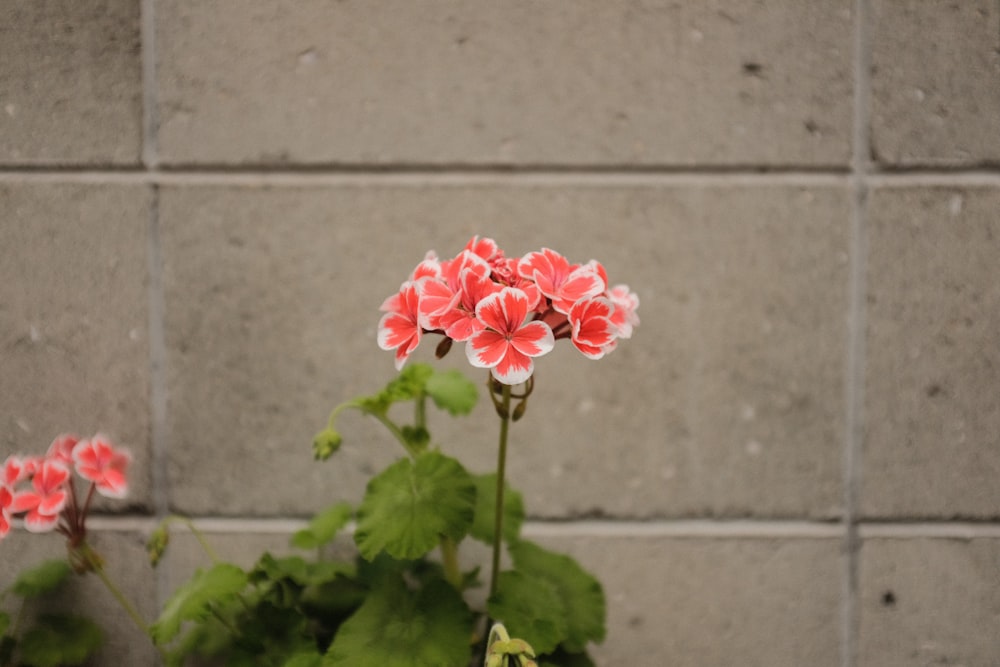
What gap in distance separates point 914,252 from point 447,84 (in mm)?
972

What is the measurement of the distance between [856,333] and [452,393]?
2.69ft

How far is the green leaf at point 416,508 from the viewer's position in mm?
857

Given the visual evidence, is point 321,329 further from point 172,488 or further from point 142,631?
point 142,631

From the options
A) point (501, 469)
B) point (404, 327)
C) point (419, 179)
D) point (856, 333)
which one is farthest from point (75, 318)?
point (856, 333)

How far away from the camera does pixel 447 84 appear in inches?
49.8

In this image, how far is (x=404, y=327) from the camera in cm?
82

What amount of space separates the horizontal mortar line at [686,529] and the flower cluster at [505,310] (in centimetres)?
61

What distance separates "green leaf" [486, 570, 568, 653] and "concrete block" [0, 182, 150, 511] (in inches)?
30.8

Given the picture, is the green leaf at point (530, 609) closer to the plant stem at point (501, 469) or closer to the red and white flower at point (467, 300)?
the plant stem at point (501, 469)

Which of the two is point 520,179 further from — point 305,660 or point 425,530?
point 305,660

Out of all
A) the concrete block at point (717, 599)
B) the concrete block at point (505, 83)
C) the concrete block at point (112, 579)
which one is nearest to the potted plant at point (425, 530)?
the concrete block at point (112, 579)

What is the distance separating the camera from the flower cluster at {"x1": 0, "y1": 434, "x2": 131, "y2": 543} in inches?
40.1

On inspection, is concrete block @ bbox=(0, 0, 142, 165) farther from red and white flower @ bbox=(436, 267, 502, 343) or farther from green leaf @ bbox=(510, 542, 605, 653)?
green leaf @ bbox=(510, 542, 605, 653)

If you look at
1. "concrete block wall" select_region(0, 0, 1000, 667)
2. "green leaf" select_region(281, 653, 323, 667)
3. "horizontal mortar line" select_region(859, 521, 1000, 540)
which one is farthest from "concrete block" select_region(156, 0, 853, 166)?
"green leaf" select_region(281, 653, 323, 667)
